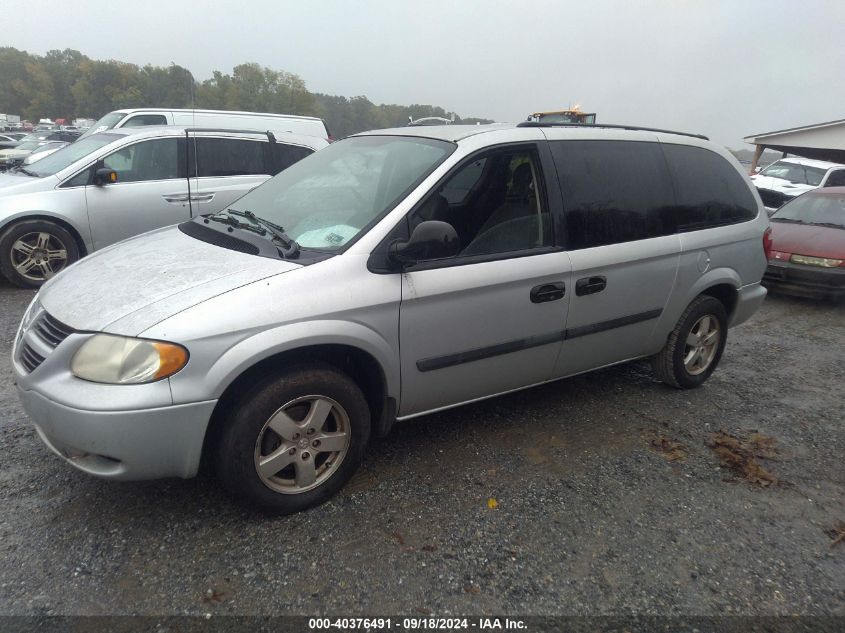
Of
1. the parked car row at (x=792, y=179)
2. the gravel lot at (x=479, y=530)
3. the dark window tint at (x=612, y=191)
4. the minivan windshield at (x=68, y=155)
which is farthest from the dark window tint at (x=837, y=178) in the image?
the minivan windshield at (x=68, y=155)

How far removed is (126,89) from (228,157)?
85560 mm

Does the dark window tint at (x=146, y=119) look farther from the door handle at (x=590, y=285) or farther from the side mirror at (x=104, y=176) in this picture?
the door handle at (x=590, y=285)

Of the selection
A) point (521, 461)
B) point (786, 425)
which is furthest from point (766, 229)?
point (521, 461)

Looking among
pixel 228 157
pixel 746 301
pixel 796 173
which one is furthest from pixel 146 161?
pixel 796 173

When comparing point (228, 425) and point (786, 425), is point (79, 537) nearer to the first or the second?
point (228, 425)

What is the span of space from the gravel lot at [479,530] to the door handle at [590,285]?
0.89 m

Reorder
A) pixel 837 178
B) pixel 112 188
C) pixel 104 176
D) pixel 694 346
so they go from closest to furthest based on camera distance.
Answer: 1. pixel 694 346
2. pixel 104 176
3. pixel 112 188
4. pixel 837 178

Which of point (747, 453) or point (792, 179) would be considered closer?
point (747, 453)

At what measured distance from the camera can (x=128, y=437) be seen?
7.30 ft

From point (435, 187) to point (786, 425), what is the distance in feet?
9.41

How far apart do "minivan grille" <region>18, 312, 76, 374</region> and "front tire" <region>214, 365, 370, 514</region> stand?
762 millimetres

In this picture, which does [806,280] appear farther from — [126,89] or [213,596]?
[126,89]

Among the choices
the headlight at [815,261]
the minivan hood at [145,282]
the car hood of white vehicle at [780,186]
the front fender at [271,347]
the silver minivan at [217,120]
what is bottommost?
the headlight at [815,261]

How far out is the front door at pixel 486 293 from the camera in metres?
2.82
